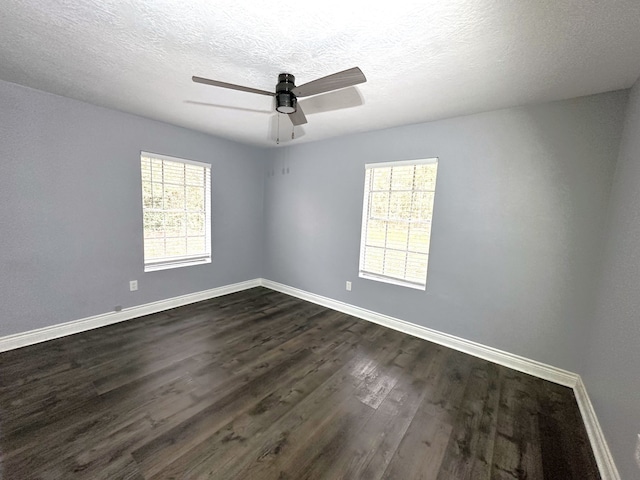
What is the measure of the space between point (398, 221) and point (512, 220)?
119cm

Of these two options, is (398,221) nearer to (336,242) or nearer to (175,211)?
(336,242)

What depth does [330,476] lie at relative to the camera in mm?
1409

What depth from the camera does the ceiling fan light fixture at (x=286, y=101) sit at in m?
1.84

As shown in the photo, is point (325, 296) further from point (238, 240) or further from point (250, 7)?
point (250, 7)

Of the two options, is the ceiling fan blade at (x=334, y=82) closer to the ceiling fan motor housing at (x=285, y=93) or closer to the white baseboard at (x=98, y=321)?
the ceiling fan motor housing at (x=285, y=93)

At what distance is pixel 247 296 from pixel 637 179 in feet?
14.5

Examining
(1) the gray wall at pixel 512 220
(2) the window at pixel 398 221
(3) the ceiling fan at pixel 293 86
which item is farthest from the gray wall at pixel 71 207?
(1) the gray wall at pixel 512 220

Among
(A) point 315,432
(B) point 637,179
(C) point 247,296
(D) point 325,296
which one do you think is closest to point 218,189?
(C) point 247,296

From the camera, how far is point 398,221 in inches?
130

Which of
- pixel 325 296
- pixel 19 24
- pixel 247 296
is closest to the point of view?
pixel 19 24

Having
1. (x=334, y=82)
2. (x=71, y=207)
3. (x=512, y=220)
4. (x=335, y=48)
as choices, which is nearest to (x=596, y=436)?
(x=512, y=220)

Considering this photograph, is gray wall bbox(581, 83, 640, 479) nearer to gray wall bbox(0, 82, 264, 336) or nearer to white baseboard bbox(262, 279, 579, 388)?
white baseboard bbox(262, 279, 579, 388)

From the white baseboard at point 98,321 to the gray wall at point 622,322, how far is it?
173 inches

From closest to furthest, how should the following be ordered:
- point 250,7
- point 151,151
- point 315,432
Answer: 1. point 250,7
2. point 315,432
3. point 151,151
